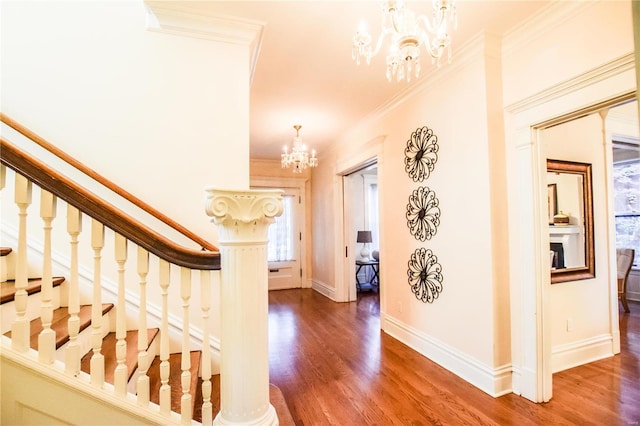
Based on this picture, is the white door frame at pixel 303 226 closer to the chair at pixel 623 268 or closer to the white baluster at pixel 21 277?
the chair at pixel 623 268

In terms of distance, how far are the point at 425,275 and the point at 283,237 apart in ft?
12.2

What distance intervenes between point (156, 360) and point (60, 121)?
1664 mm

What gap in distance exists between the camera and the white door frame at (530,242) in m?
2.11

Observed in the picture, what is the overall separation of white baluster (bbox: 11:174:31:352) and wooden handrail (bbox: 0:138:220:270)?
50mm

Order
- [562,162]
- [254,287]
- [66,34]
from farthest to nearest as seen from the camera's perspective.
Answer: [562,162], [66,34], [254,287]

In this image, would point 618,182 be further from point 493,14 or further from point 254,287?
point 254,287

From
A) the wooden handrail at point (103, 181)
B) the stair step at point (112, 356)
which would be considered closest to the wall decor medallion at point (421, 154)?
the wooden handrail at point (103, 181)

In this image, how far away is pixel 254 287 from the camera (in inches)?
46.4

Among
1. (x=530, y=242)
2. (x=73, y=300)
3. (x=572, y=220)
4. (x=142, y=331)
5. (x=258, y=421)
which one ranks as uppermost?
(x=572, y=220)

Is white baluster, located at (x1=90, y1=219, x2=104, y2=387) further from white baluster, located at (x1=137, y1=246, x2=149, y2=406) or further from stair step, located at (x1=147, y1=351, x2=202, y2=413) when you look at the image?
stair step, located at (x1=147, y1=351, x2=202, y2=413)

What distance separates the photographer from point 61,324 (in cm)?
156

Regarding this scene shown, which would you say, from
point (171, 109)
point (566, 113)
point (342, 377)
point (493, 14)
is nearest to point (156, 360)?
point (342, 377)

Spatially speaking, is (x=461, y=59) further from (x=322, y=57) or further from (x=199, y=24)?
(x=199, y=24)

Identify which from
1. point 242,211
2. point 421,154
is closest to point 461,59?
point 421,154
